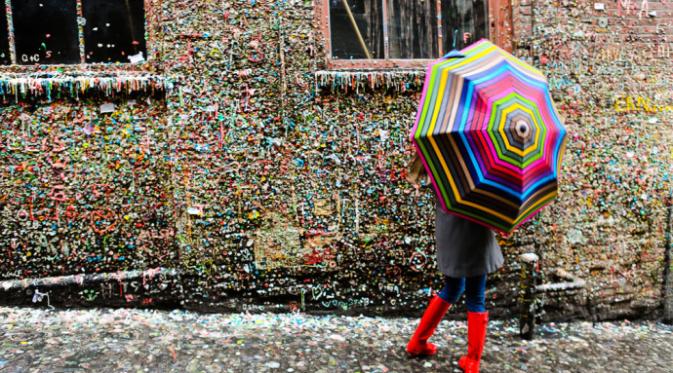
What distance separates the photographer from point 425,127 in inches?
87.4

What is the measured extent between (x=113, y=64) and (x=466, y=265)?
2678 millimetres

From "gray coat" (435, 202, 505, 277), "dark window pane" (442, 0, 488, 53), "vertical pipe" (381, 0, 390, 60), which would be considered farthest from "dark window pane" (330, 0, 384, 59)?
"gray coat" (435, 202, 505, 277)

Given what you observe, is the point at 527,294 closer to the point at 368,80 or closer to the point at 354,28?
the point at 368,80

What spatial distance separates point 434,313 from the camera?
279cm

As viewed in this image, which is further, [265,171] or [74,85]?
[265,171]

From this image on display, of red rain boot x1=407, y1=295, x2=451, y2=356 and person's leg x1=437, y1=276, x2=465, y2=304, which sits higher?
person's leg x1=437, y1=276, x2=465, y2=304

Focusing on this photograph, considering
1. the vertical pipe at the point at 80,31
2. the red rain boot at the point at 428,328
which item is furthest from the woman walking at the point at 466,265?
the vertical pipe at the point at 80,31

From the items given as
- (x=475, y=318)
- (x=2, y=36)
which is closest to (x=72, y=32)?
(x=2, y=36)

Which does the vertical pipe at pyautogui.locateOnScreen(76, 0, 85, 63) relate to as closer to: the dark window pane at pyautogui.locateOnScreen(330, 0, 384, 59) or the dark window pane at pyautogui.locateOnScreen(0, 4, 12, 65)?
the dark window pane at pyautogui.locateOnScreen(0, 4, 12, 65)

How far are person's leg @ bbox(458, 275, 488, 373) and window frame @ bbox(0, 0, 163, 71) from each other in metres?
2.51

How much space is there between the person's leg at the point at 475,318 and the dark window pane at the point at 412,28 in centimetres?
181

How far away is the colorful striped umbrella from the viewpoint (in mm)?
2100

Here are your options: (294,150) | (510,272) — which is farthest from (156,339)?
(510,272)

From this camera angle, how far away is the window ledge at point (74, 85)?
3105 mm
